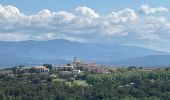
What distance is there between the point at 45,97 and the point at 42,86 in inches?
280

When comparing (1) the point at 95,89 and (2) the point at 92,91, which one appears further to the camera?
(1) the point at 95,89

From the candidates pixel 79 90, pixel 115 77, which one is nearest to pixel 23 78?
pixel 115 77

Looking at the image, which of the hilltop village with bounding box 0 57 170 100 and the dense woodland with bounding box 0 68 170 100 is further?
the hilltop village with bounding box 0 57 170 100

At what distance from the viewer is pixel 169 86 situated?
245 ft

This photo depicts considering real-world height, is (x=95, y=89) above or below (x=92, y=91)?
above

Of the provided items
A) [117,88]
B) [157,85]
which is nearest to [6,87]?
[117,88]

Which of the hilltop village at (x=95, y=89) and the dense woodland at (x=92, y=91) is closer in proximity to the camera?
the dense woodland at (x=92, y=91)

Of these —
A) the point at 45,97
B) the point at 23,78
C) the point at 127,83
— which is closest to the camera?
the point at 45,97

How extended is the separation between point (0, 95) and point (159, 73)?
30887 millimetres

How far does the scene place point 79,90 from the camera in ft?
230

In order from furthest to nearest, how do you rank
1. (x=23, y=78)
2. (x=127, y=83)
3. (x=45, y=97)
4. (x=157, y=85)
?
(x=23, y=78) < (x=127, y=83) < (x=157, y=85) < (x=45, y=97)

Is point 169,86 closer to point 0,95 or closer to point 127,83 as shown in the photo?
point 127,83

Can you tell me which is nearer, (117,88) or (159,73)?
(117,88)

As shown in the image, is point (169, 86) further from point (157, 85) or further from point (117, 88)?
point (117, 88)
